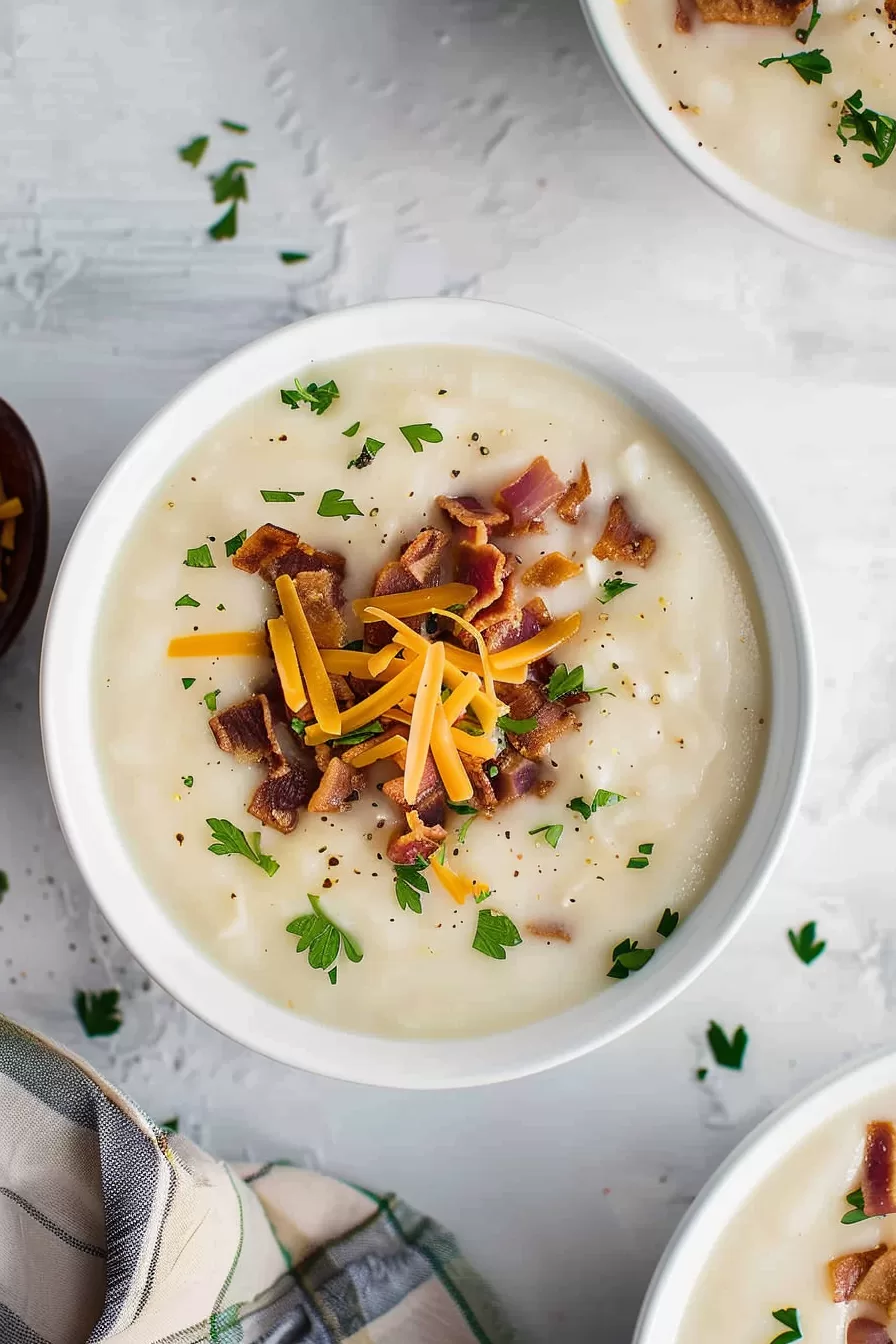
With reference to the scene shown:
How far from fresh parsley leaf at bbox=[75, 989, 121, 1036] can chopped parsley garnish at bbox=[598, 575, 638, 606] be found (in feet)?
3.63

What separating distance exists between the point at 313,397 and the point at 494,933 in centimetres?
75

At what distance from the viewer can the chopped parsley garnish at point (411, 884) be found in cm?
158

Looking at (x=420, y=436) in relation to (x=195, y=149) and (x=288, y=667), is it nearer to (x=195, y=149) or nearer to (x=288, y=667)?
(x=288, y=667)

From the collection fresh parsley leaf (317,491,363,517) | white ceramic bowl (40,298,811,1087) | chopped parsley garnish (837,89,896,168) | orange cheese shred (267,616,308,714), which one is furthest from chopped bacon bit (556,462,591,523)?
chopped parsley garnish (837,89,896,168)

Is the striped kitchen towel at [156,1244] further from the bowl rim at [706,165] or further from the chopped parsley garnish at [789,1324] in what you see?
the bowl rim at [706,165]

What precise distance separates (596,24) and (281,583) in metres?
0.94

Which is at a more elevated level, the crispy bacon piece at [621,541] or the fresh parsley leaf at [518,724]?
the crispy bacon piece at [621,541]

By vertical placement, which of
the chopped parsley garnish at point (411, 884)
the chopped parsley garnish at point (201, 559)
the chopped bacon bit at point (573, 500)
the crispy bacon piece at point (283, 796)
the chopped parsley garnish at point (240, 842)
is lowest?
the chopped parsley garnish at point (411, 884)

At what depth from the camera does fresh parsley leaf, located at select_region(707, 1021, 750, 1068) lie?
6.76 feet

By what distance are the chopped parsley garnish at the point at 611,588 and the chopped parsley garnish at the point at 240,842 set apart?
1.80 feet

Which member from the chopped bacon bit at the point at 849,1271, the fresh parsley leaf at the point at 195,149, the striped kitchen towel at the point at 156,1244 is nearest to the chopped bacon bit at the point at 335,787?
the striped kitchen towel at the point at 156,1244

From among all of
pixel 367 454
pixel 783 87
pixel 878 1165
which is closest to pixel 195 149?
pixel 367 454

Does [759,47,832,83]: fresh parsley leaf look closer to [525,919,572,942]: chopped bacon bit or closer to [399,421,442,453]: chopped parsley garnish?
[399,421,442,453]: chopped parsley garnish

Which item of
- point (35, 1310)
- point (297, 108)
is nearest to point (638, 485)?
point (297, 108)
